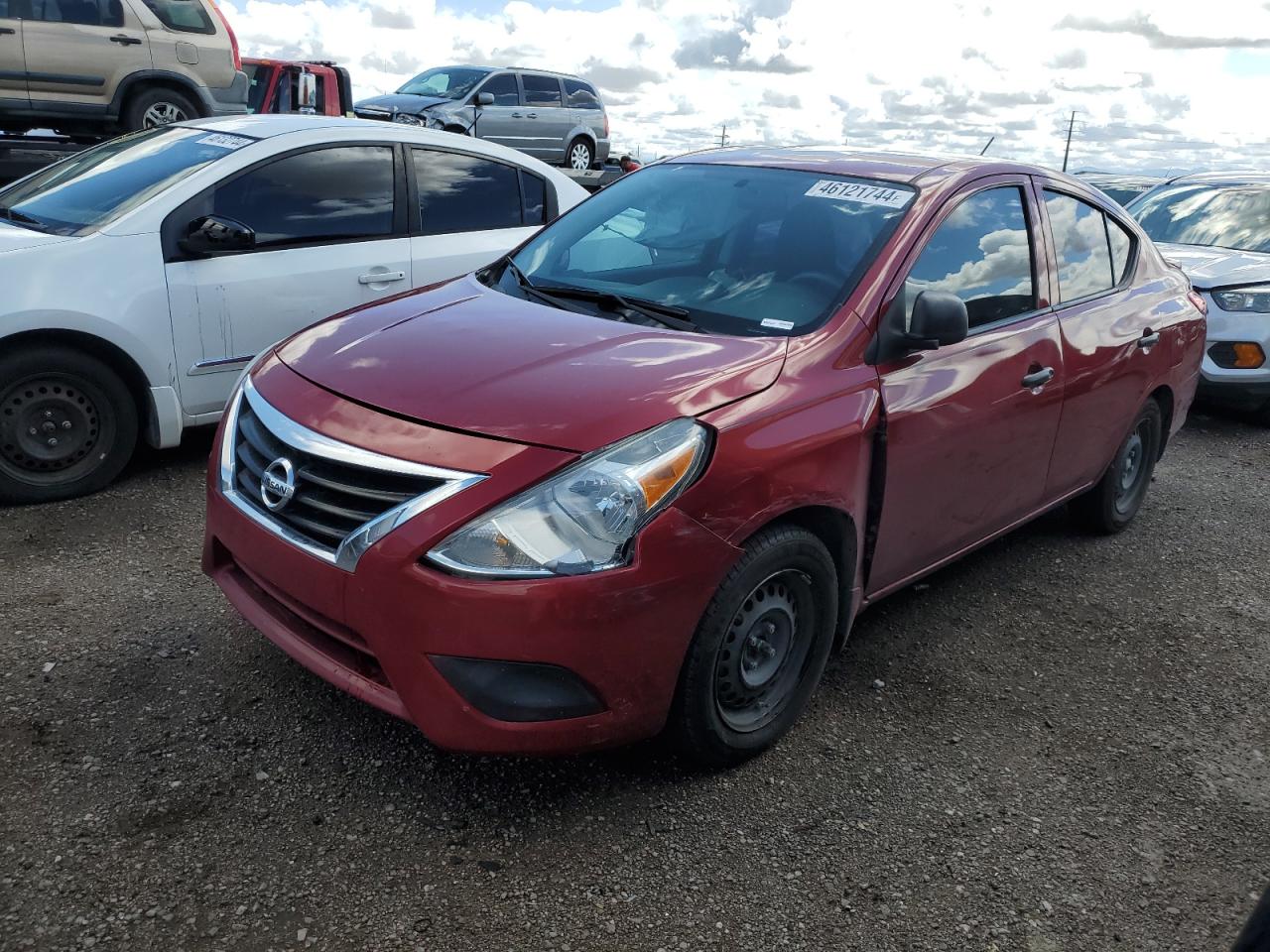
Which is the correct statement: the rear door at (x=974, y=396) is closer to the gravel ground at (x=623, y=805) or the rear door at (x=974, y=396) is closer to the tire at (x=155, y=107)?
the gravel ground at (x=623, y=805)

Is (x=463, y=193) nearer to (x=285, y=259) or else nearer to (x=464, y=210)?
(x=464, y=210)

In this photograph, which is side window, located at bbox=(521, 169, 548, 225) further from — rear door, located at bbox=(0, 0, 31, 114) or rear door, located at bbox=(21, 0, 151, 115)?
rear door, located at bbox=(0, 0, 31, 114)

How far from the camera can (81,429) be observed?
14.7ft

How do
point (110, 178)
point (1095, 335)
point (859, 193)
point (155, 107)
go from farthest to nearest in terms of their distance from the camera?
1. point (155, 107)
2. point (110, 178)
3. point (1095, 335)
4. point (859, 193)

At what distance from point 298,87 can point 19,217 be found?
993cm

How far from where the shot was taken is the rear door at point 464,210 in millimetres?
5418

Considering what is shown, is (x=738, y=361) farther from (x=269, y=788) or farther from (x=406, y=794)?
(x=269, y=788)

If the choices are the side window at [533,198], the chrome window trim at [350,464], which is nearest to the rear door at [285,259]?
the side window at [533,198]

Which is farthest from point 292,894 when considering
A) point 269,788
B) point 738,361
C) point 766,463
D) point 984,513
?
point 984,513

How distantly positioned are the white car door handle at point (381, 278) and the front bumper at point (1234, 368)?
5.24m

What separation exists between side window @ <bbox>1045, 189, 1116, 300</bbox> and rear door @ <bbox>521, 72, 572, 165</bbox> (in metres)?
14.6

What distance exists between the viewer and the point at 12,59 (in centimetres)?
924


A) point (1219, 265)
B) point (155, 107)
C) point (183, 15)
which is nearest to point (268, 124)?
→ point (155, 107)

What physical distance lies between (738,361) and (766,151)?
1543 mm
